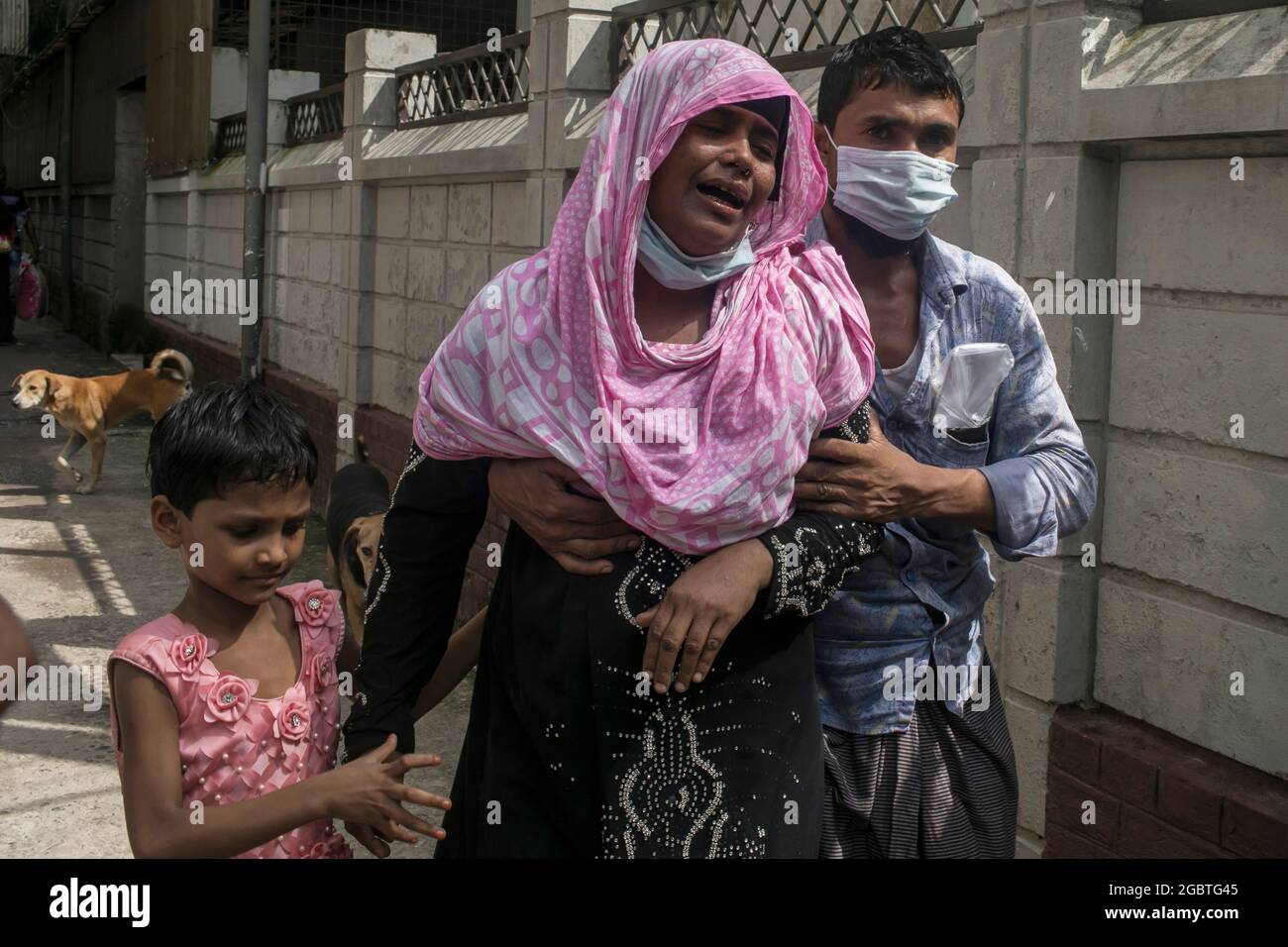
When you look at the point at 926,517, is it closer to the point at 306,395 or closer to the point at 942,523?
the point at 942,523

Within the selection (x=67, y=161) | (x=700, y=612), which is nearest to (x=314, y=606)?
(x=700, y=612)

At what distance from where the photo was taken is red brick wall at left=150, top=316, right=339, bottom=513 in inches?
389

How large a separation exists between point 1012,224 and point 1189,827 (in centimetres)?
164

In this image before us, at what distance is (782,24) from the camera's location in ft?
16.7

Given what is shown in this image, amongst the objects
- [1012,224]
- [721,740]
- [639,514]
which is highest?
[1012,224]

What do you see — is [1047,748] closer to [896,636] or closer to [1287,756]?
[1287,756]

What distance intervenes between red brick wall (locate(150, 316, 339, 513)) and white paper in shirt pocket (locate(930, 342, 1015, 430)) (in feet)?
19.1

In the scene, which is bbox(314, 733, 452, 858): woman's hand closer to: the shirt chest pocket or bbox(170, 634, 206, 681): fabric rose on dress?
bbox(170, 634, 206, 681): fabric rose on dress

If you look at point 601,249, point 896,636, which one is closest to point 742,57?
point 601,249

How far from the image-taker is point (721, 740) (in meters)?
2.05

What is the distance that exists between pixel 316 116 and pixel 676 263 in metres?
9.52

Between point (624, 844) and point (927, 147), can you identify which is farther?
point (927, 147)

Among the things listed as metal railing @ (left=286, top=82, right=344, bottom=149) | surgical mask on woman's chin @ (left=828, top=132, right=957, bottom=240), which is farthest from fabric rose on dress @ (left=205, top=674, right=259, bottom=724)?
metal railing @ (left=286, top=82, right=344, bottom=149)
